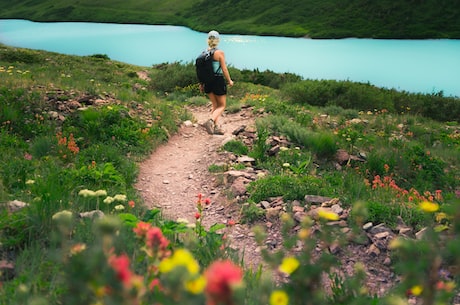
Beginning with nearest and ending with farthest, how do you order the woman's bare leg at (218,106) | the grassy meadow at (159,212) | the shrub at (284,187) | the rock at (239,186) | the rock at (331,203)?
the grassy meadow at (159,212) < the rock at (331,203) < the shrub at (284,187) < the rock at (239,186) < the woman's bare leg at (218,106)

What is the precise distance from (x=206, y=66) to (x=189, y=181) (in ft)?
14.0

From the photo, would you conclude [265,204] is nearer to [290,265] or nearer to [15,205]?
[15,205]

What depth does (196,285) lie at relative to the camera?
1424mm

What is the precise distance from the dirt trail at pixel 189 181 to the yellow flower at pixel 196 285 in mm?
3799

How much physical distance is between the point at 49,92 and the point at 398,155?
9.73 meters

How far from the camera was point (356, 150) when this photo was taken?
35.1 feet

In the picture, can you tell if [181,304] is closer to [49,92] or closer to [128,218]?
[128,218]

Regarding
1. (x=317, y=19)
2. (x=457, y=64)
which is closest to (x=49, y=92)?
(x=457, y=64)

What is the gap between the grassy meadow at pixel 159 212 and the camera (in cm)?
177

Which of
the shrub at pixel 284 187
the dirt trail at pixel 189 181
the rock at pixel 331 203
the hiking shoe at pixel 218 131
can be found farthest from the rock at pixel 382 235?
the hiking shoe at pixel 218 131

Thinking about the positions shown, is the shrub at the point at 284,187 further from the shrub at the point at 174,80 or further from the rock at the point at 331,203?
the shrub at the point at 174,80

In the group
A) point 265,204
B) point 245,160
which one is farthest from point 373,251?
point 245,160

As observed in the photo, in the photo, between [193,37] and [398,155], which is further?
[193,37]

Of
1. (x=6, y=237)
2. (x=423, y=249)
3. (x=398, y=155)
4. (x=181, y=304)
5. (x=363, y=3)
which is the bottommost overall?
(x=398, y=155)
